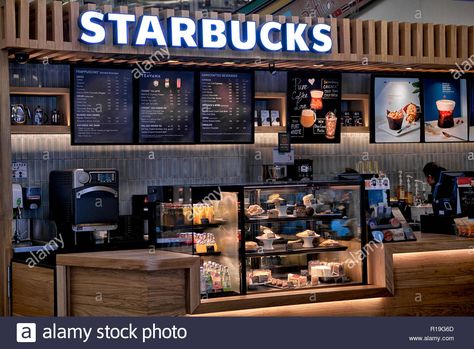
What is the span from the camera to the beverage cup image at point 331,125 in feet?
29.3

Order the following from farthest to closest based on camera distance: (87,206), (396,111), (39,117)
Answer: (396,111)
(39,117)
(87,206)

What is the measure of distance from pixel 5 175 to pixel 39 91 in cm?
109

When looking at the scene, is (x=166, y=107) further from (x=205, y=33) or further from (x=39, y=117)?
(x=39, y=117)

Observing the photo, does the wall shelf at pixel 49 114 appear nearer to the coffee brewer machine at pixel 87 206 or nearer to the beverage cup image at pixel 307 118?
the coffee brewer machine at pixel 87 206

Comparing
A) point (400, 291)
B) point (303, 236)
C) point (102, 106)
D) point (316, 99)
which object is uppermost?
point (316, 99)

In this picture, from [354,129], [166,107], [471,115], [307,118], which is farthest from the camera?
[471,115]

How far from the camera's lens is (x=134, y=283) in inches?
236

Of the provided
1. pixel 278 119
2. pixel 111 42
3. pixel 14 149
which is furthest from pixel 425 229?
pixel 14 149

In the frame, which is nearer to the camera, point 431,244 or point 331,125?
point 431,244

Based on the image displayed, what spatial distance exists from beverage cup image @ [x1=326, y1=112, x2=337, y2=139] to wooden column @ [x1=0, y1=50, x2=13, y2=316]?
11.7ft

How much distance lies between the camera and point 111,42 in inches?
281

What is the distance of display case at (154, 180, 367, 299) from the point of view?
6.21m

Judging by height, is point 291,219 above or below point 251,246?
above

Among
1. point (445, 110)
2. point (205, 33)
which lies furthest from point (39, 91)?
point (445, 110)
